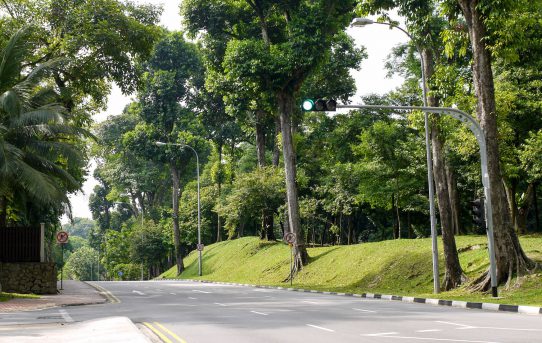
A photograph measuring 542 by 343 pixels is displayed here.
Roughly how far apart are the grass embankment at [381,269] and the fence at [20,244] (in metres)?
12.4

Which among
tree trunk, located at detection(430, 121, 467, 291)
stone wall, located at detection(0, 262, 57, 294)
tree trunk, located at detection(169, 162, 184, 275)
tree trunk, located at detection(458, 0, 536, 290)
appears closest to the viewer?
tree trunk, located at detection(458, 0, 536, 290)

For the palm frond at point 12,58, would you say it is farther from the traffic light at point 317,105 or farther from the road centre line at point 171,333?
the road centre line at point 171,333

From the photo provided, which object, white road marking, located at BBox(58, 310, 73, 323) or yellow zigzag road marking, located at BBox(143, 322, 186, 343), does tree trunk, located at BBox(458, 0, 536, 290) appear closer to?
yellow zigzag road marking, located at BBox(143, 322, 186, 343)

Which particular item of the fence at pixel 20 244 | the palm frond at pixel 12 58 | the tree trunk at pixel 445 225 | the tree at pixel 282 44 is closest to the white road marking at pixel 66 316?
the palm frond at pixel 12 58

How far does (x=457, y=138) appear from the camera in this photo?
31.6 m

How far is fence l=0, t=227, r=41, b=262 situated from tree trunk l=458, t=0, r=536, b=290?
744 inches

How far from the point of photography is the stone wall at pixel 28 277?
2819cm

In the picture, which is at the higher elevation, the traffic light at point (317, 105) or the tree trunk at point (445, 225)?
the traffic light at point (317, 105)

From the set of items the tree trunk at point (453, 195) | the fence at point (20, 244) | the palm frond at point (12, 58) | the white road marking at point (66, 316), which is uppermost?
the palm frond at point (12, 58)

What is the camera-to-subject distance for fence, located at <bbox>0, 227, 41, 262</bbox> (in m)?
28.7

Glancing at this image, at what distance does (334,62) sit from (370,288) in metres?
21.1

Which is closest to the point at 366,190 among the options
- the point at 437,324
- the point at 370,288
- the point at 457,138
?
the point at 457,138

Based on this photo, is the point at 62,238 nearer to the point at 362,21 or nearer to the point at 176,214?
the point at 362,21

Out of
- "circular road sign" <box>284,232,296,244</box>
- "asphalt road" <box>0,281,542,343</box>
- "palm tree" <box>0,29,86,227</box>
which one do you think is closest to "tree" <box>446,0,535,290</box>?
"asphalt road" <box>0,281,542,343</box>
